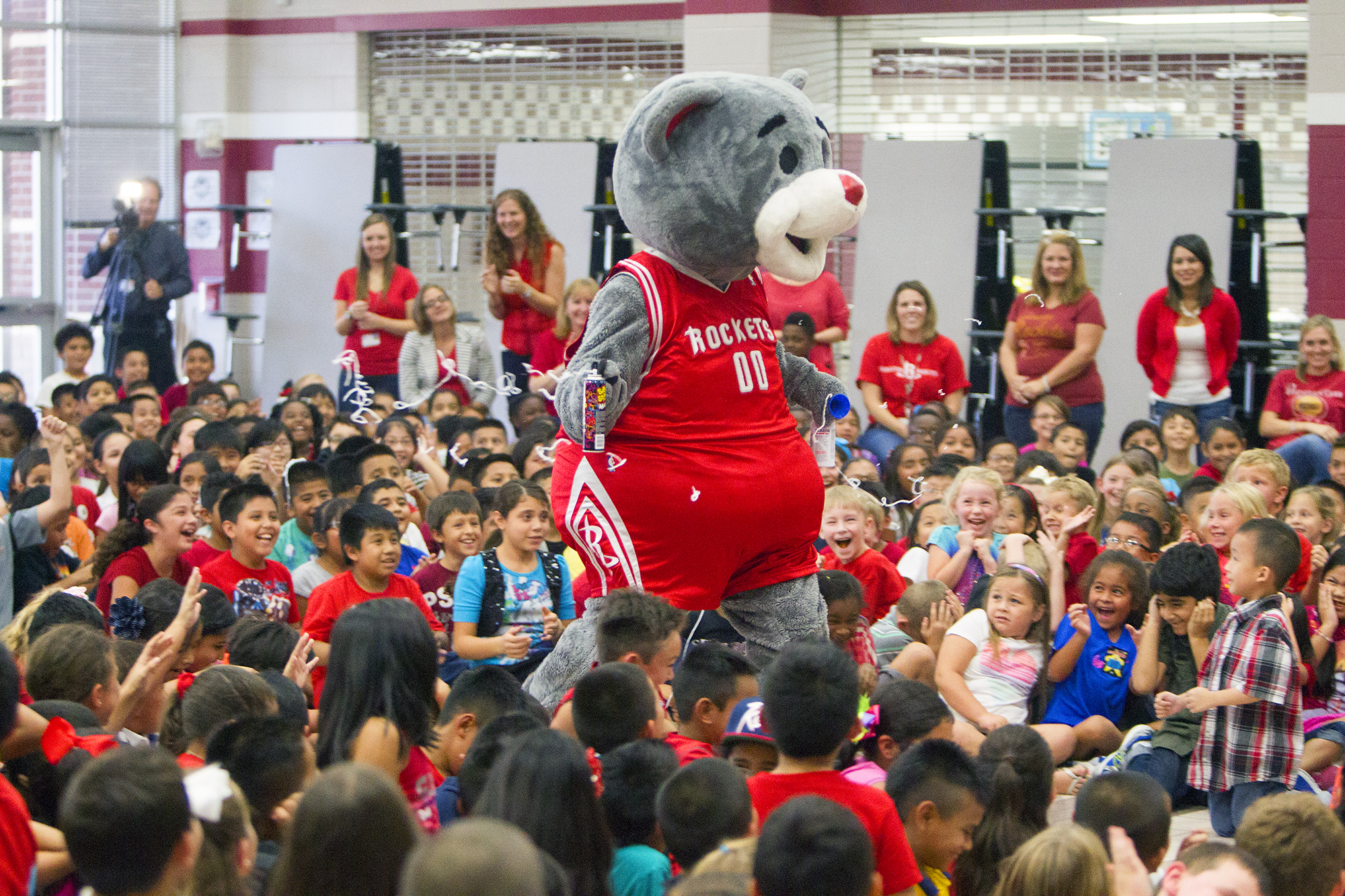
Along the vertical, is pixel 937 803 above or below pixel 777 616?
below

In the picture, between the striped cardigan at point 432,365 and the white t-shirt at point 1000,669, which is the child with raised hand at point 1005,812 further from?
the striped cardigan at point 432,365

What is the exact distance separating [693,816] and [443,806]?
0.70 m

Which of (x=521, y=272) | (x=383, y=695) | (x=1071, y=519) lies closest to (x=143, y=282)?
(x=521, y=272)

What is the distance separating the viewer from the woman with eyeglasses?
26.4 feet

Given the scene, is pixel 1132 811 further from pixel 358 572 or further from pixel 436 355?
pixel 436 355

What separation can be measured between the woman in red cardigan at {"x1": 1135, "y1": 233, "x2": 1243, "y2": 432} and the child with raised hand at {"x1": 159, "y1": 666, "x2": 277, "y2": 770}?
5.42m

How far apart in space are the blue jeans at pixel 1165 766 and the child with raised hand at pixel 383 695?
210 cm

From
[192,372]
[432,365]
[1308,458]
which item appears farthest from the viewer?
[192,372]

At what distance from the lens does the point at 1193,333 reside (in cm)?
744

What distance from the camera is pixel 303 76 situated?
38.0ft

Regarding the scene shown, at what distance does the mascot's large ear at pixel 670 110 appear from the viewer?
147 inches

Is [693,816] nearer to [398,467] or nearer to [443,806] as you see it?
[443,806]

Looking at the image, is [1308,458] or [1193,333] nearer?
[1308,458]

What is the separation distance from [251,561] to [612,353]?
60.4 inches
